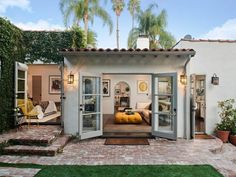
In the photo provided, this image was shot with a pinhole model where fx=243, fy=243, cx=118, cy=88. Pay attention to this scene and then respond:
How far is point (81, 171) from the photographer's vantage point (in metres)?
5.58

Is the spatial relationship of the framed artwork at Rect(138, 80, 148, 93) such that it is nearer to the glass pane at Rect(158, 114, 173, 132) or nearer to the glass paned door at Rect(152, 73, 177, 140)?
the glass paned door at Rect(152, 73, 177, 140)

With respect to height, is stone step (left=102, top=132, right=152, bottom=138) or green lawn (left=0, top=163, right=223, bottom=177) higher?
stone step (left=102, top=132, right=152, bottom=138)

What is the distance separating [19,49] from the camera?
10.4 meters

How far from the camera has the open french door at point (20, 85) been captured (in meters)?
9.80

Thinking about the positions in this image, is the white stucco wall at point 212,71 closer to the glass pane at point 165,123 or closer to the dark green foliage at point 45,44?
the glass pane at point 165,123

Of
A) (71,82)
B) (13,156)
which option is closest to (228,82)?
(71,82)

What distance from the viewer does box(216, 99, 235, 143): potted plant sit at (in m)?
9.42

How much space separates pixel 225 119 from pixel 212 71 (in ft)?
6.56

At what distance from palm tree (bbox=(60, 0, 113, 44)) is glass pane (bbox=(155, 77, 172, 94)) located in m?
12.6

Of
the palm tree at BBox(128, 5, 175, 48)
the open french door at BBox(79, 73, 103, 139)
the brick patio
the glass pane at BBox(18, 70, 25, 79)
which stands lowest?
the brick patio

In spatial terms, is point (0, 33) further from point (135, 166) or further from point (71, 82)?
point (135, 166)

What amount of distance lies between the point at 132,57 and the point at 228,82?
13.8 feet

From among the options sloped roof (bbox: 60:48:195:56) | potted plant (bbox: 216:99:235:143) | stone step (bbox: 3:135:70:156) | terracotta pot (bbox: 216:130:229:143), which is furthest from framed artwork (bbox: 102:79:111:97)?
stone step (bbox: 3:135:70:156)

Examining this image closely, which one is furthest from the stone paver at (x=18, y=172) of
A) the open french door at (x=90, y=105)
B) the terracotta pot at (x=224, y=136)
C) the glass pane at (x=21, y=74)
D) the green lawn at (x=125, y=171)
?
the terracotta pot at (x=224, y=136)
